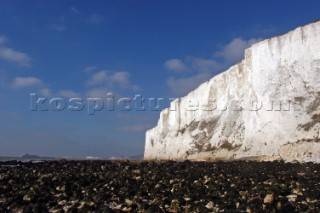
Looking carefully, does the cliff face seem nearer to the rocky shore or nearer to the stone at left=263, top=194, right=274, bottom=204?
the rocky shore

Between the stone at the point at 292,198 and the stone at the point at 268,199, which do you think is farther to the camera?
the stone at the point at 292,198

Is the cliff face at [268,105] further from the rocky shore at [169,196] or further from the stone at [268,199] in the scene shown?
the stone at [268,199]

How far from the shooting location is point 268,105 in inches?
1188

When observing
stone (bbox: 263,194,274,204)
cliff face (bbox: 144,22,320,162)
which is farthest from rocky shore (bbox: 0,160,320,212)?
cliff face (bbox: 144,22,320,162)

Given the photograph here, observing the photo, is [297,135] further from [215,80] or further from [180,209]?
[180,209]

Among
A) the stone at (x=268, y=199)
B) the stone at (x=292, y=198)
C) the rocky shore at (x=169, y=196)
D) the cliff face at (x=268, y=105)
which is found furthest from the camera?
the cliff face at (x=268, y=105)

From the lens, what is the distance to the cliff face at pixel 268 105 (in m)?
27.0

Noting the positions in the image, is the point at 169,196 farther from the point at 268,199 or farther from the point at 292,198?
the point at 292,198

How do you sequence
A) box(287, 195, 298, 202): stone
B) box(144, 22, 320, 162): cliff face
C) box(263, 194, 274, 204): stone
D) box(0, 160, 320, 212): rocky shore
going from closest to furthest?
box(0, 160, 320, 212): rocky shore → box(263, 194, 274, 204): stone → box(287, 195, 298, 202): stone → box(144, 22, 320, 162): cliff face

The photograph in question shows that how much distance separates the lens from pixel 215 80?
40750 mm

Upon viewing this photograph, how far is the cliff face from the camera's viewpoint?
27.0m

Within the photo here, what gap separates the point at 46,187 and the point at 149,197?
148 inches

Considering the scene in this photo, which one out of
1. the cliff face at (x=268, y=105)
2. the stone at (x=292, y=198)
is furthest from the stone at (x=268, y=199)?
the cliff face at (x=268, y=105)

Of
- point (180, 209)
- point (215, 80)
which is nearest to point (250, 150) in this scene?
point (215, 80)
